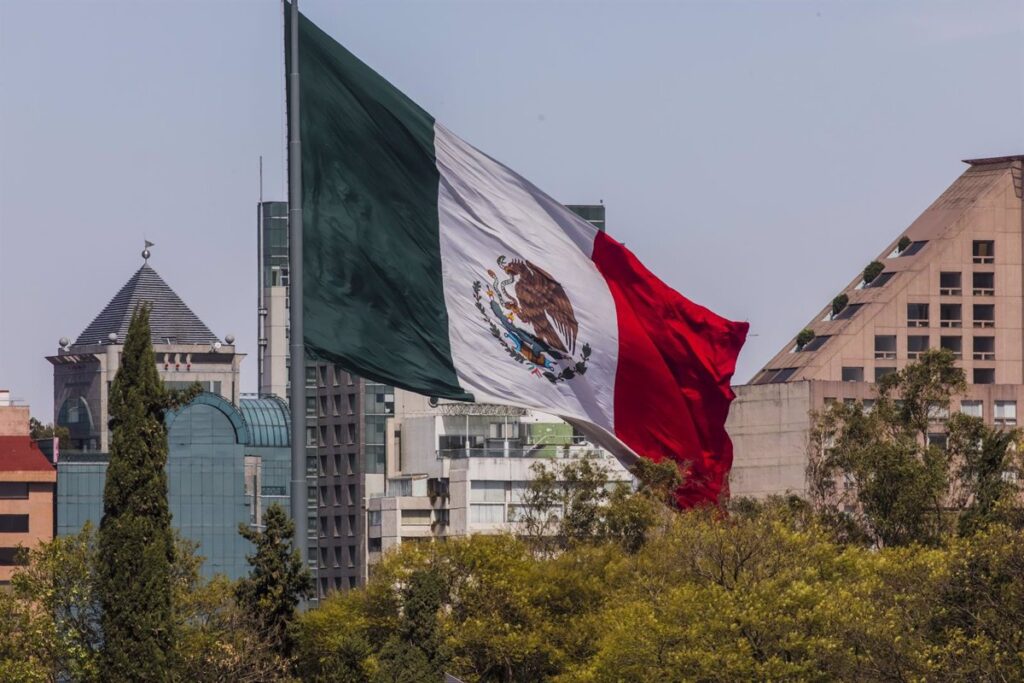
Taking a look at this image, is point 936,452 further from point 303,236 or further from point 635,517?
point 303,236

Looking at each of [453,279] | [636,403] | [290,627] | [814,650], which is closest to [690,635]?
[814,650]

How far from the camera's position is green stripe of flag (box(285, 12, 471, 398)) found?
6109 cm

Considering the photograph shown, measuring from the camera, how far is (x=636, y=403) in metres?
69.4

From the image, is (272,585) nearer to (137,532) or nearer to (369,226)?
(137,532)

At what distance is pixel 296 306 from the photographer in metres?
57.5

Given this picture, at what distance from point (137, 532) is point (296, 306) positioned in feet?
63.2

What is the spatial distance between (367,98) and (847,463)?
7029cm

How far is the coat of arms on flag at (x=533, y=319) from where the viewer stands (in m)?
64.8

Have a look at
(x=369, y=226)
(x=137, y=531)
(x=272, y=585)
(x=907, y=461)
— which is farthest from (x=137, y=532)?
(x=907, y=461)

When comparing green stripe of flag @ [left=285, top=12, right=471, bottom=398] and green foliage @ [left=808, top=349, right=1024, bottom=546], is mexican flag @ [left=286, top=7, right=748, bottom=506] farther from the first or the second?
green foliage @ [left=808, top=349, right=1024, bottom=546]

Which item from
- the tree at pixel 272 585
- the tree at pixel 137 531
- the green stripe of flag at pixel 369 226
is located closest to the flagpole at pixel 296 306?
the green stripe of flag at pixel 369 226

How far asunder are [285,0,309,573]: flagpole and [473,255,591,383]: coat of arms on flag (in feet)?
24.3

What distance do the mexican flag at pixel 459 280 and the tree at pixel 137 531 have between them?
41.6 feet

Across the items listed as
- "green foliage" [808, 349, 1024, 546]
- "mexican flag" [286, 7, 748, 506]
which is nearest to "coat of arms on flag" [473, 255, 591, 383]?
"mexican flag" [286, 7, 748, 506]
